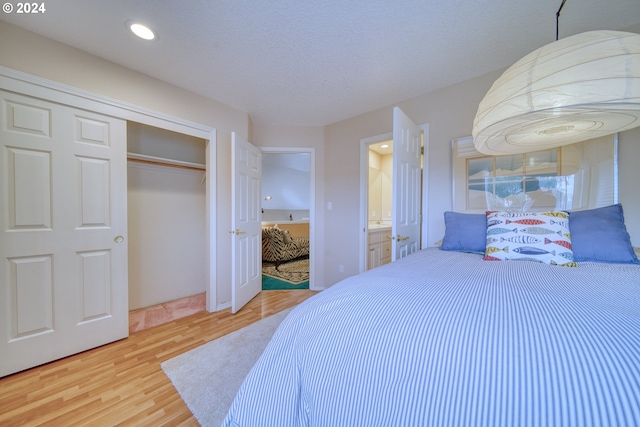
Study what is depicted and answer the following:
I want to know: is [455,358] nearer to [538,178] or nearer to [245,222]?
[538,178]

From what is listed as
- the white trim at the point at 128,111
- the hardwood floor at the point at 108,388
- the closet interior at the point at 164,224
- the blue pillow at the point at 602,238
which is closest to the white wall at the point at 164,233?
the closet interior at the point at 164,224

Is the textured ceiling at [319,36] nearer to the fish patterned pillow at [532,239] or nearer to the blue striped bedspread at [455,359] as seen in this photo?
the fish patterned pillow at [532,239]

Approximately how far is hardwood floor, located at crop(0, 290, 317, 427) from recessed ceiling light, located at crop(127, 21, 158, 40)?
2416mm

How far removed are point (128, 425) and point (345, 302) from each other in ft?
4.74

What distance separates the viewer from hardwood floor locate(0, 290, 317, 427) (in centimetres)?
122

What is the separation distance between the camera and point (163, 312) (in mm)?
2486

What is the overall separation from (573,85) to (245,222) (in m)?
2.70

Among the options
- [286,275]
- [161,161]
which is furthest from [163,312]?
[286,275]

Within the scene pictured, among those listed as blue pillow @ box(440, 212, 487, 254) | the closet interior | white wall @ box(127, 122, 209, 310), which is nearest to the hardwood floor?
the closet interior

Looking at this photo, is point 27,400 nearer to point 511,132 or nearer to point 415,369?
point 415,369

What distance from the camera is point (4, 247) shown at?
1.52 meters

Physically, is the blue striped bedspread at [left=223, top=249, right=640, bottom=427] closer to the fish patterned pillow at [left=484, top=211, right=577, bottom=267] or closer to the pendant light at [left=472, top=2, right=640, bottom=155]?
the fish patterned pillow at [left=484, top=211, right=577, bottom=267]

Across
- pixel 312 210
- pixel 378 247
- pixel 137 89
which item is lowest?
pixel 378 247

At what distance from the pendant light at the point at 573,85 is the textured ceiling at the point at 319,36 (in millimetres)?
819
